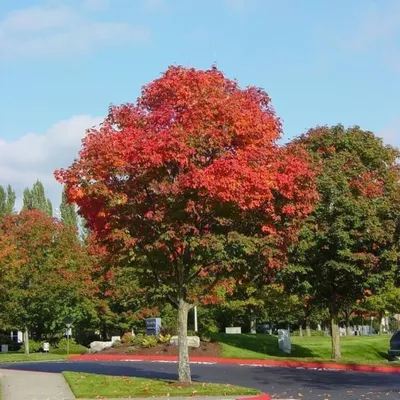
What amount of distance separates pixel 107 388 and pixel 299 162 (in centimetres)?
713

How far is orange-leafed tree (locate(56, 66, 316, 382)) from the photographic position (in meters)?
15.0

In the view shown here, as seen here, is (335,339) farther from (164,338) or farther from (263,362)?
(164,338)

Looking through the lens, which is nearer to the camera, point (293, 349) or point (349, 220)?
point (349, 220)

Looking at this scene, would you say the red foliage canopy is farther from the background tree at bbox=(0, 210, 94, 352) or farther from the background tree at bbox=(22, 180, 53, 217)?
the background tree at bbox=(22, 180, 53, 217)

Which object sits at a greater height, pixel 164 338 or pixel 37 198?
pixel 37 198

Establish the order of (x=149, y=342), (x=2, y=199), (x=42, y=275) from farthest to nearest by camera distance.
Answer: (x=2, y=199), (x=42, y=275), (x=149, y=342)

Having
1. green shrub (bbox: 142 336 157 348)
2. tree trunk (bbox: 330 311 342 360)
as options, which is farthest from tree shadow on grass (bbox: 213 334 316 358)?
tree trunk (bbox: 330 311 342 360)

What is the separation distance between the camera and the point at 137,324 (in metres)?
46.8

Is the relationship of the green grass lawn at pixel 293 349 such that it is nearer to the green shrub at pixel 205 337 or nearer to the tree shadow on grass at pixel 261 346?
the tree shadow on grass at pixel 261 346

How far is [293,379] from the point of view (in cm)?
1978

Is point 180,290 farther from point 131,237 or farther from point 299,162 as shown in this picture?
point 299,162

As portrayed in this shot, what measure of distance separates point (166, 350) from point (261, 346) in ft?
18.4

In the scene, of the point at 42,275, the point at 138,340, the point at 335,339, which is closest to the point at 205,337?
the point at 138,340

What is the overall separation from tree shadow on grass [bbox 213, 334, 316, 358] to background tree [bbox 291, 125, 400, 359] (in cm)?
590
